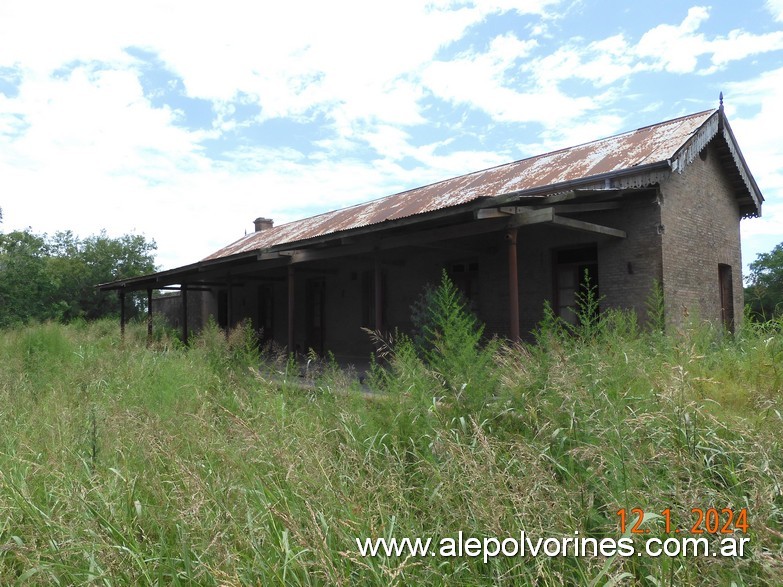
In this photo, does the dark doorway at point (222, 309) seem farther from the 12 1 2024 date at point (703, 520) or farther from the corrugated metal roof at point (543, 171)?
the 12 1 2024 date at point (703, 520)

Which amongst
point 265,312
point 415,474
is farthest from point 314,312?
point 415,474

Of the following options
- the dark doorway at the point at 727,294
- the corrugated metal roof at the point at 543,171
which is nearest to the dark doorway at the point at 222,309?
the corrugated metal roof at the point at 543,171

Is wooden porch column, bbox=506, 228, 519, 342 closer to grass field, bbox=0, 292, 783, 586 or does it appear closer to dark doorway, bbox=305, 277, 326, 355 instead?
grass field, bbox=0, 292, 783, 586

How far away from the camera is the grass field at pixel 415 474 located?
2.07 metres

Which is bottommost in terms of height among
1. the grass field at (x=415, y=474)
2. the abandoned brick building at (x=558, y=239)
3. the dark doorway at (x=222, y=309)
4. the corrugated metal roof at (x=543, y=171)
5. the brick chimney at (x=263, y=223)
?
the grass field at (x=415, y=474)

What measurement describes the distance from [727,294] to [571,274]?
430 cm

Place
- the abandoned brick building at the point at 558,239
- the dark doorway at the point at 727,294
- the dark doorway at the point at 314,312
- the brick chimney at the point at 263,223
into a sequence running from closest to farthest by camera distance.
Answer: the abandoned brick building at the point at 558,239 → the dark doorway at the point at 727,294 → the dark doorway at the point at 314,312 → the brick chimney at the point at 263,223

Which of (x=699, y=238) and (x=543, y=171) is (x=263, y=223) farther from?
(x=699, y=238)

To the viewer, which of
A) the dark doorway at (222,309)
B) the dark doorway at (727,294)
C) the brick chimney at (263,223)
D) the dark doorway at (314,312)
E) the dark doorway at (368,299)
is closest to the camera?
the dark doorway at (727,294)

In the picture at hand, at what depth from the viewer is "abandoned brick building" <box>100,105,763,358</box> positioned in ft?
26.8

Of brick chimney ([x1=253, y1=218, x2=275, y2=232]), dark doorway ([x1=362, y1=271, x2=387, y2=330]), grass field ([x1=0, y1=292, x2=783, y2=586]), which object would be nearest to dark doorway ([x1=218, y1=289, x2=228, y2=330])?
brick chimney ([x1=253, y1=218, x2=275, y2=232])

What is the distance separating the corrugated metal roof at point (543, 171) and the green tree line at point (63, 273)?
36.1ft

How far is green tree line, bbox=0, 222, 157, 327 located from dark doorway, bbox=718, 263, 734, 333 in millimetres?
20862

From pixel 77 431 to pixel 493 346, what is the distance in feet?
11.5
